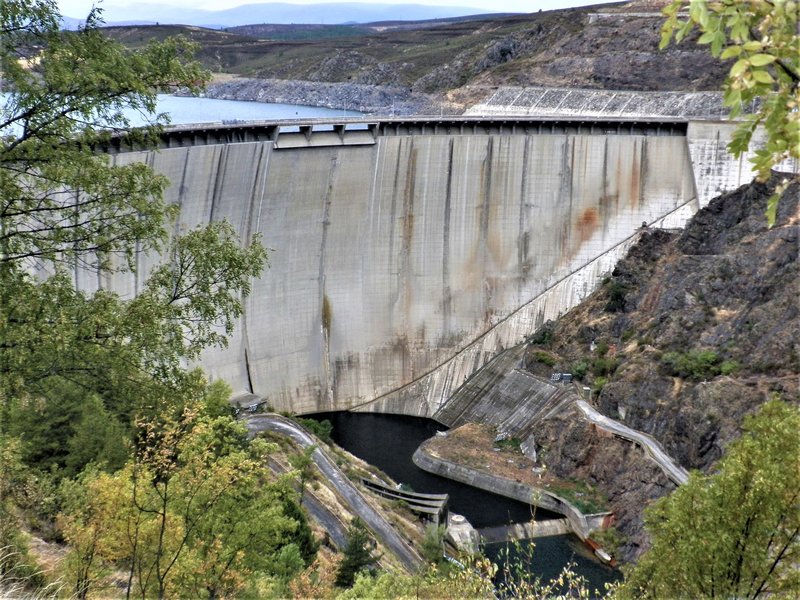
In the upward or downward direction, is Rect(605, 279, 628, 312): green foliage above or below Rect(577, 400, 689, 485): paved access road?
above

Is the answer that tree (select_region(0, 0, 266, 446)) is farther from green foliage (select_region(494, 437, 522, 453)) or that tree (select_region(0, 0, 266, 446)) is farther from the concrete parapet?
green foliage (select_region(494, 437, 522, 453))

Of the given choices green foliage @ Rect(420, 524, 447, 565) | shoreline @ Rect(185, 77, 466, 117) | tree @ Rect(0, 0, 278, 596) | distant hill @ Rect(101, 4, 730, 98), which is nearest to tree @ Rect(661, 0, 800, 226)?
tree @ Rect(0, 0, 278, 596)

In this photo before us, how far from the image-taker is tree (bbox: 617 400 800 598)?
27.0ft

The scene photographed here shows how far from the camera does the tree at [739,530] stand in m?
8.23

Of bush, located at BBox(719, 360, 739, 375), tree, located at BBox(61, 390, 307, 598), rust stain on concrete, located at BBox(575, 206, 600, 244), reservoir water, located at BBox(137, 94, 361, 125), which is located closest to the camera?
tree, located at BBox(61, 390, 307, 598)

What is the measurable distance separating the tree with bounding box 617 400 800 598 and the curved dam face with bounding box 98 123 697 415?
22.6 m

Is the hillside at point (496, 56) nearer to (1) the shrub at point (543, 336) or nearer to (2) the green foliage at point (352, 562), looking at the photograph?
(1) the shrub at point (543, 336)

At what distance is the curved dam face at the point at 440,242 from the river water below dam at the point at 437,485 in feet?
2.62

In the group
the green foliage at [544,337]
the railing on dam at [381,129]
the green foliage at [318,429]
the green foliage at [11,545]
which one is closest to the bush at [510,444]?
the green foliage at [544,337]

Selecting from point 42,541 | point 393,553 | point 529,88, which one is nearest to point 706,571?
point 42,541

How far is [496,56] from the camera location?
66375 mm

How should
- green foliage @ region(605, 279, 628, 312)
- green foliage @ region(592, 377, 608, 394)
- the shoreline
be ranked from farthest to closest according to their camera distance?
the shoreline, green foliage @ region(605, 279, 628, 312), green foliage @ region(592, 377, 608, 394)

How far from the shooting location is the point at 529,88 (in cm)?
5319

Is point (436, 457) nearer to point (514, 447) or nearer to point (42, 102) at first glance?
point (514, 447)
